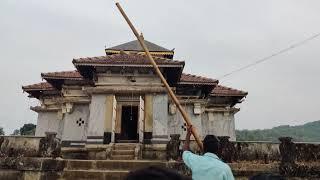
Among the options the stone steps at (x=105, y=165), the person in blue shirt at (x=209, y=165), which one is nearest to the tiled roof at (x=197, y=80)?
the stone steps at (x=105, y=165)

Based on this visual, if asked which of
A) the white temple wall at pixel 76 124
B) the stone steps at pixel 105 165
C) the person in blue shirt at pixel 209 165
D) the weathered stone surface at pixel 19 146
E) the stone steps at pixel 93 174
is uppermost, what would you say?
the white temple wall at pixel 76 124

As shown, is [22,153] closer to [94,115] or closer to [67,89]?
A: [94,115]

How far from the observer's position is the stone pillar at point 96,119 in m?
15.4

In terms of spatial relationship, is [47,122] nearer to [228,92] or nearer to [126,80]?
[126,80]

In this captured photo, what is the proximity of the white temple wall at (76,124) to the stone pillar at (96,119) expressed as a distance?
1.83 m

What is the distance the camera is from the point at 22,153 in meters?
10.9

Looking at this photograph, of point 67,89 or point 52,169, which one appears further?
point 67,89

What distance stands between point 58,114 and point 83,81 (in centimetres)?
233

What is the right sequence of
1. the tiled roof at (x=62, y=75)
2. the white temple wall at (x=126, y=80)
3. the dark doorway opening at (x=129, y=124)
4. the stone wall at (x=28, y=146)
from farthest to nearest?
the tiled roof at (x=62, y=75), the dark doorway opening at (x=129, y=124), the white temple wall at (x=126, y=80), the stone wall at (x=28, y=146)

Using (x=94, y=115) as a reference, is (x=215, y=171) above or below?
below

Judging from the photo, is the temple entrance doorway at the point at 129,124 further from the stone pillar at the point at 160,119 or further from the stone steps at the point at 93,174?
the stone steps at the point at 93,174

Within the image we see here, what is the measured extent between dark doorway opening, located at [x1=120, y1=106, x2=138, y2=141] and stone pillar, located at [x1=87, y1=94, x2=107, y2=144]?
1.41m


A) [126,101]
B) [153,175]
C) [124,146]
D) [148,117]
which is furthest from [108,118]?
[153,175]

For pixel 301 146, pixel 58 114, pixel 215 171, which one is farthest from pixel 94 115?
pixel 215 171
